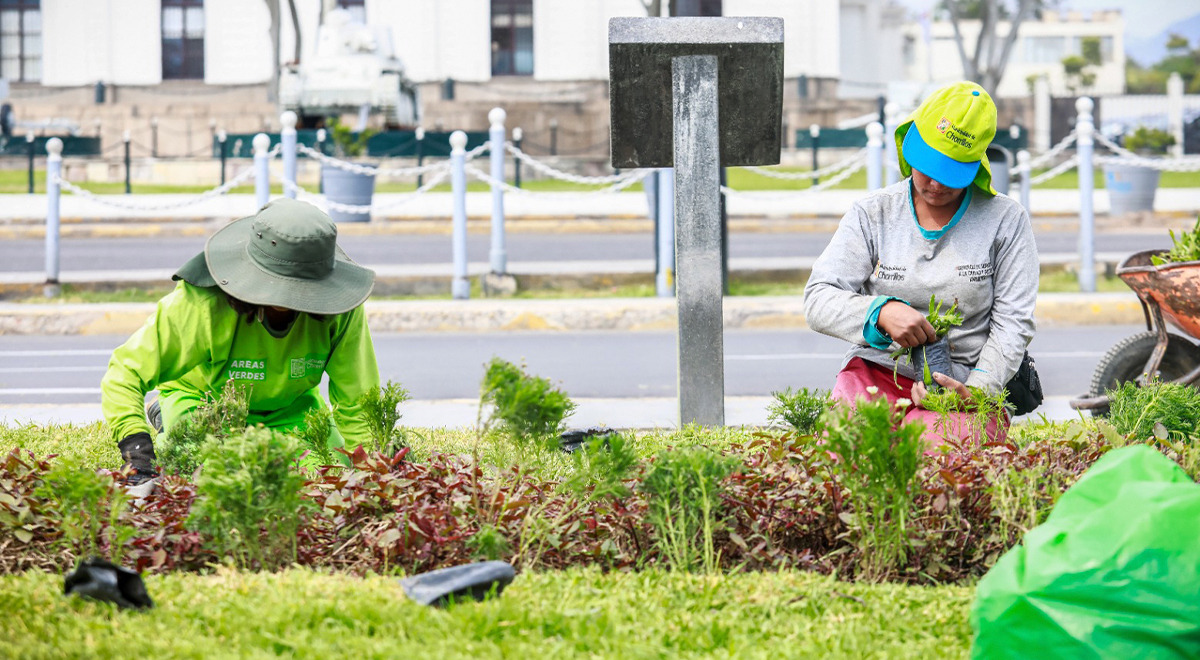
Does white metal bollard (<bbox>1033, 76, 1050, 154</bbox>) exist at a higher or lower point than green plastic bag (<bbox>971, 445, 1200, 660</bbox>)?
higher

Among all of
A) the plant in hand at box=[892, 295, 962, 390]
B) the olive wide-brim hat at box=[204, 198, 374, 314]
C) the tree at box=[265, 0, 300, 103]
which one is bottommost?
the plant in hand at box=[892, 295, 962, 390]

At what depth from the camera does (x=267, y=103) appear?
3853cm

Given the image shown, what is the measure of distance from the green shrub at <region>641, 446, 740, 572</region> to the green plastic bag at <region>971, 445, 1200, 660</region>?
0.76 m

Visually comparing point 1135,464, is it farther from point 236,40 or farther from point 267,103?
point 236,40

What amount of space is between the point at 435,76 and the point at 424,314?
100ft

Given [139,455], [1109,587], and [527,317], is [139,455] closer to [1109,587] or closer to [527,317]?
[1109,587]

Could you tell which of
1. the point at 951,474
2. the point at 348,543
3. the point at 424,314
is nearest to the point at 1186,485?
the point at 951,474

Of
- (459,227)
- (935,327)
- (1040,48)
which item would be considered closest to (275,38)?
(459,227)

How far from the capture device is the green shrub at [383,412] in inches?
156

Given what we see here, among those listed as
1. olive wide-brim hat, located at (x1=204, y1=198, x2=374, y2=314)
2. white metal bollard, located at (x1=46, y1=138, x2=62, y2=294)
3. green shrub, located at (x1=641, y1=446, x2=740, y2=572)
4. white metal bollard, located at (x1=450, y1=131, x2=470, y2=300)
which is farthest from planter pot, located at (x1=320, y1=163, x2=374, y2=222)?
green shrub, located at (x1=641, y1=446, x2=740, y2=572)

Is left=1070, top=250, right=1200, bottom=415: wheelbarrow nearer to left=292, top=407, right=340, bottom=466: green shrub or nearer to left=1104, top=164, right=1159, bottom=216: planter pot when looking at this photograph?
left=292, top=407, right=340, bottom=466: green shrub

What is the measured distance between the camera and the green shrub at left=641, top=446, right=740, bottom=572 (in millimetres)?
3189

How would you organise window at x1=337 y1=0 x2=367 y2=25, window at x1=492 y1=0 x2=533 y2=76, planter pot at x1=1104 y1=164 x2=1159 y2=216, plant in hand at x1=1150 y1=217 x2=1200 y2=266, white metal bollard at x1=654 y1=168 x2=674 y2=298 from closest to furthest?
plant in hand at x1=1150 y1=217 x2=1200 y2=266 < white metal bollard at x1=654 y1=168 x2=674 y2=298 < planter pot at x1=1104 y1=164 x2=1159 y2=216 < window at x1=337 y1=0 x2=367 y2=25 < window at x1=492 y1=0 x2=533 y2=76

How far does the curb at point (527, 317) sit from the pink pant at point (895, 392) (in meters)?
6.38
